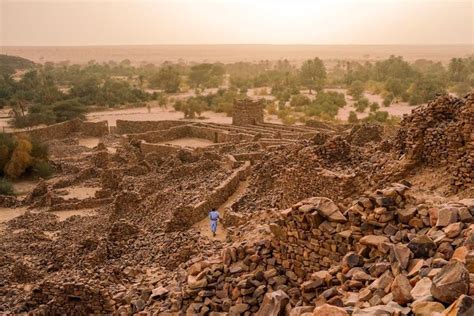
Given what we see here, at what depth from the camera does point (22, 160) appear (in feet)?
82.2

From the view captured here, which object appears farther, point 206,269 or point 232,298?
point 206,269

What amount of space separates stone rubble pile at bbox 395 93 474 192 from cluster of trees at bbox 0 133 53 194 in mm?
19359

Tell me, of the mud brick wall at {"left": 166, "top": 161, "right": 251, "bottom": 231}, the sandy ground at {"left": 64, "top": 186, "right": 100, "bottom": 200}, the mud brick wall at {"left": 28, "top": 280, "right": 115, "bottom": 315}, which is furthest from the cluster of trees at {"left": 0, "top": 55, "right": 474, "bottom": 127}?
the mud brick wall at {"left": 28, "top": 280, "right": 115, "bottom": 315}

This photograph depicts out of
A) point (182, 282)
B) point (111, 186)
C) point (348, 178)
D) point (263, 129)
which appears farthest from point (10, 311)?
point (263, 129)

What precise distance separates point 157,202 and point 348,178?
727 centimetres

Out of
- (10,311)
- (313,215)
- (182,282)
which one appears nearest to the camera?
(313,215)

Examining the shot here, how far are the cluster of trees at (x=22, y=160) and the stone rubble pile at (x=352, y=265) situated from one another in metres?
20.5

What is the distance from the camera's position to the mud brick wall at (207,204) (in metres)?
12.7

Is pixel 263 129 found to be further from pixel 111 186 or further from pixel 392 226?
pixel 392 226

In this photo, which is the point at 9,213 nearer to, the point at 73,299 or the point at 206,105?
the point at 73,299

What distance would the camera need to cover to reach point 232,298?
5.48m

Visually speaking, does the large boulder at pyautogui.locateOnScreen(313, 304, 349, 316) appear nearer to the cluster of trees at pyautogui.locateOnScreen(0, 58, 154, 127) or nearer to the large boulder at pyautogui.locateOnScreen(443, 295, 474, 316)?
the large boulder at pyautogui.locateOnScreen(443, 295, 474, 316)

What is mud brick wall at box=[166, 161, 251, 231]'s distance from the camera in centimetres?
1274

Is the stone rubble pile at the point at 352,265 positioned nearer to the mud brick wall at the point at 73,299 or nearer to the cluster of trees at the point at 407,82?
the mud brick wall at the point at 73,299
